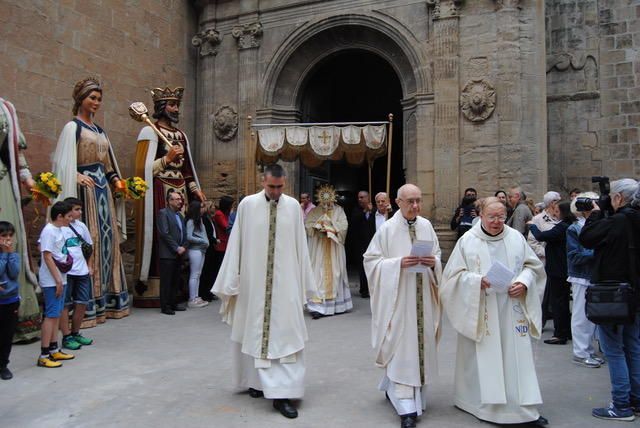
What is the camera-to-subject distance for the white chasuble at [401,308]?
412 cm

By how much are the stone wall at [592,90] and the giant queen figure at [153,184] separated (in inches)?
305

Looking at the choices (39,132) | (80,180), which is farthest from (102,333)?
(39,132)

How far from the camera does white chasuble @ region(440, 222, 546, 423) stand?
3902mm

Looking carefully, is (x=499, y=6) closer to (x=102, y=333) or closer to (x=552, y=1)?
(x=552, y=1)

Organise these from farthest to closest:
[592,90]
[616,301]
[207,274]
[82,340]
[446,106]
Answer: [592,90] → [446,106] → [207,274] → [82,340] → [616,301]

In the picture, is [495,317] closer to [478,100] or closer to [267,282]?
[267,282]

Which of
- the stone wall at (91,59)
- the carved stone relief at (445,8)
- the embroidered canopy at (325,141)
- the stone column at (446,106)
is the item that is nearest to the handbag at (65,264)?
the stone wall at (91,59)

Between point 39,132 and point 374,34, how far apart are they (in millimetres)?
6340

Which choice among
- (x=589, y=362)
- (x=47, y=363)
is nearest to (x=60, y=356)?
(x=47, y=363)

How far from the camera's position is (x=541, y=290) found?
4.16m

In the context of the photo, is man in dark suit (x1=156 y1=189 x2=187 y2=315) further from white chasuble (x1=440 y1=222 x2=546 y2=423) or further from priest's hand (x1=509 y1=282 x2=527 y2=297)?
priest's hand (x1=509 y1=282 x2=527 y2=297)

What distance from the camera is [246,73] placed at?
11.9m

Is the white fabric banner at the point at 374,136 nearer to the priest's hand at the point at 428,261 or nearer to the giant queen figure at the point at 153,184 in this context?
the giant queen figure at the point at 153,184

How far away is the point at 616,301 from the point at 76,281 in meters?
5.15
